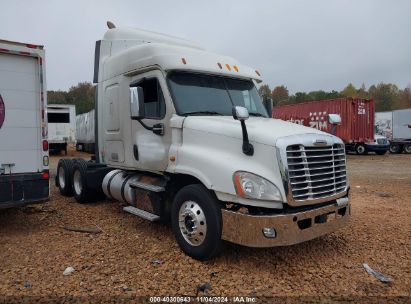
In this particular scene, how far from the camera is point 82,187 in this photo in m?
7.72

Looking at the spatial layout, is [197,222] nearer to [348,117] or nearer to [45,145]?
[45,145]

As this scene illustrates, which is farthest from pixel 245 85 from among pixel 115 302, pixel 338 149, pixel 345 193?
pixel 115 302

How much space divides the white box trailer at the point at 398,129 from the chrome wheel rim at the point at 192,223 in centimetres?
2515

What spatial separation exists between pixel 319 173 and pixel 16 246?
14.0 ft

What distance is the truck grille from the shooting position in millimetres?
4148

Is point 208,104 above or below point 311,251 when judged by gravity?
above

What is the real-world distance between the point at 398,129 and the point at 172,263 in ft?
88.3

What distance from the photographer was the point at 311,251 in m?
4.98

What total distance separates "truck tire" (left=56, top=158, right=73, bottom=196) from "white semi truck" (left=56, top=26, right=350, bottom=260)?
6.17 feet

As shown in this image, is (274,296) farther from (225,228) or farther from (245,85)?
(245,85)

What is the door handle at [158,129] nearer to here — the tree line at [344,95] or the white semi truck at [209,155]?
the white semi truck at [209,155]

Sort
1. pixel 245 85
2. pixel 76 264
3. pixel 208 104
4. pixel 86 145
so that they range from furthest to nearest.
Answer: pixel 86 145, pixel 245 85, pixel 208 104, pixel 76 264

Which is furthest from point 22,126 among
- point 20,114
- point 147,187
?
point 147,187

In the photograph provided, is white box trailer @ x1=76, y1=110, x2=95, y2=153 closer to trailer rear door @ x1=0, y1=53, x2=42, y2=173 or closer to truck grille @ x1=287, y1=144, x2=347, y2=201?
trailer rear door @ x1=0, y1=53, x2=42, y2=173
